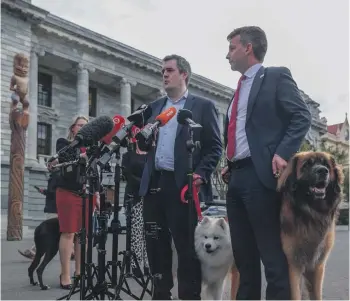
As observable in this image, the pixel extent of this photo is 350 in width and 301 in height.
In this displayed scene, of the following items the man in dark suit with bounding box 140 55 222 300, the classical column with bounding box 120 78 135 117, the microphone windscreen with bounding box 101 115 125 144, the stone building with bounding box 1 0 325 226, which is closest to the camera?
the man in dark suit with bounding box 140 55 222 300

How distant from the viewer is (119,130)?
4094mm

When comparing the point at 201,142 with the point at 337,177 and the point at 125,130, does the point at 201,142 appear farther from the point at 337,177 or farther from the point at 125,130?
the point at 337,177

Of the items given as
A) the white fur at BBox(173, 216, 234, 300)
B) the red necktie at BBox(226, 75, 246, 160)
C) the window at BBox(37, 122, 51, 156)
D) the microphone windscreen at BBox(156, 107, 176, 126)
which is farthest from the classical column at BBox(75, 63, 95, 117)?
the red necktie at BBox(226, 75, 246, 160)

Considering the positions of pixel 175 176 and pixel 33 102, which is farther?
pixel 33 102

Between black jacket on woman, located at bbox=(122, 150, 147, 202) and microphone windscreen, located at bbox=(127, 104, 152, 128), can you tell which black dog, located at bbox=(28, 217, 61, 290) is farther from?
microphone windscreen, located at bbox=(127, 104, 152, 128)

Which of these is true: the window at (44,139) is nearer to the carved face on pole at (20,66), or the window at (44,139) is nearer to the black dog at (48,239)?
the carved face on pole at (20,66)

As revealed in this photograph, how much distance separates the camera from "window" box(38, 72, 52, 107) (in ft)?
109

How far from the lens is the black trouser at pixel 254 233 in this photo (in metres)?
3.23

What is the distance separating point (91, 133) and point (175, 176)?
79 cm

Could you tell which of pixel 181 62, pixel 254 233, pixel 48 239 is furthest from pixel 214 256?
pixel 48 239

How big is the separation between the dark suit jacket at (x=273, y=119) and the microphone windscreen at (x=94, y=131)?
1.41 m

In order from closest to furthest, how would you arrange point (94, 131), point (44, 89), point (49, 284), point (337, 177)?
point (337, 177) → point (94, 131) → point (49, 284) → point (44, 89)

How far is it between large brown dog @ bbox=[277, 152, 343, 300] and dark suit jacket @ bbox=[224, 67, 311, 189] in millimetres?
111

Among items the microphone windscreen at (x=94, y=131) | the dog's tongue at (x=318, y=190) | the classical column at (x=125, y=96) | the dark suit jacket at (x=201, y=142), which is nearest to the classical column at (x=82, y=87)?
the classical column at (x=125, y=96)
